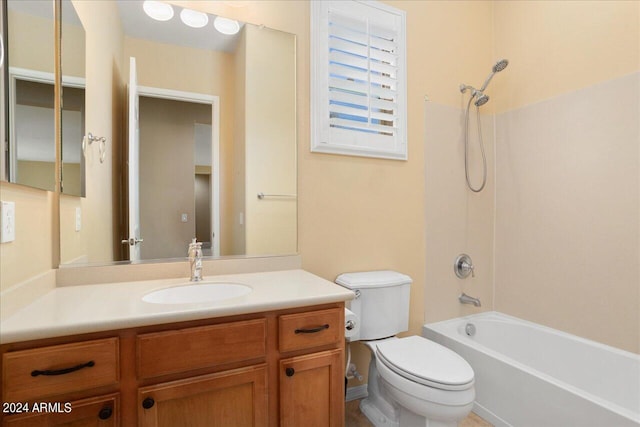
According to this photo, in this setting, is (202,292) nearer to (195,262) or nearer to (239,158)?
(195,262)

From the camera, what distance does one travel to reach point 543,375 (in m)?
1.54

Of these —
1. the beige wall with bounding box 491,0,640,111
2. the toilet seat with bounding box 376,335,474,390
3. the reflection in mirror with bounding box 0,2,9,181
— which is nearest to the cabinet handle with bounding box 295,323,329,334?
the toilet seat with bounding box 376,335,474,390

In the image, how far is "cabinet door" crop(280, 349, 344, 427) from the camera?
3.75 feet

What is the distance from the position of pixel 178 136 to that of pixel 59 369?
1035 mm

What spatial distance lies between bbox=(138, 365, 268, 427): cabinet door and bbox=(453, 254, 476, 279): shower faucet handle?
1.69 meters

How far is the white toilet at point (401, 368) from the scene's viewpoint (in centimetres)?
130

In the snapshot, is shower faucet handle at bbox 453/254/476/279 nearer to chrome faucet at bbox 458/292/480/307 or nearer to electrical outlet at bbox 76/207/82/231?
chrome faucet at bbox 458/292/480/307

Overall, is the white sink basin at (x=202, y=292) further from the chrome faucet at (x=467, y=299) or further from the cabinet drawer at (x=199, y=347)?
the chrome faucet at (x=467, y=299)

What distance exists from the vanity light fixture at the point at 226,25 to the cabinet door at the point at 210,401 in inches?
62.0

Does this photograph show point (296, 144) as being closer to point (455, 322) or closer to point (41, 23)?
point (41, 23)

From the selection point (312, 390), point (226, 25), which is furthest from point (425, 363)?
point (226, 25)

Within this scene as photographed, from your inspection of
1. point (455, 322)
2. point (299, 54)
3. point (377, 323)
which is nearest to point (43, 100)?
point (299, 54)

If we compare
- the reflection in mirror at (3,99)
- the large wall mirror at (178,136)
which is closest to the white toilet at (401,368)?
the large wall mirror at (178,136)

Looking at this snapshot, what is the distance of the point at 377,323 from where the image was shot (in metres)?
1.74
